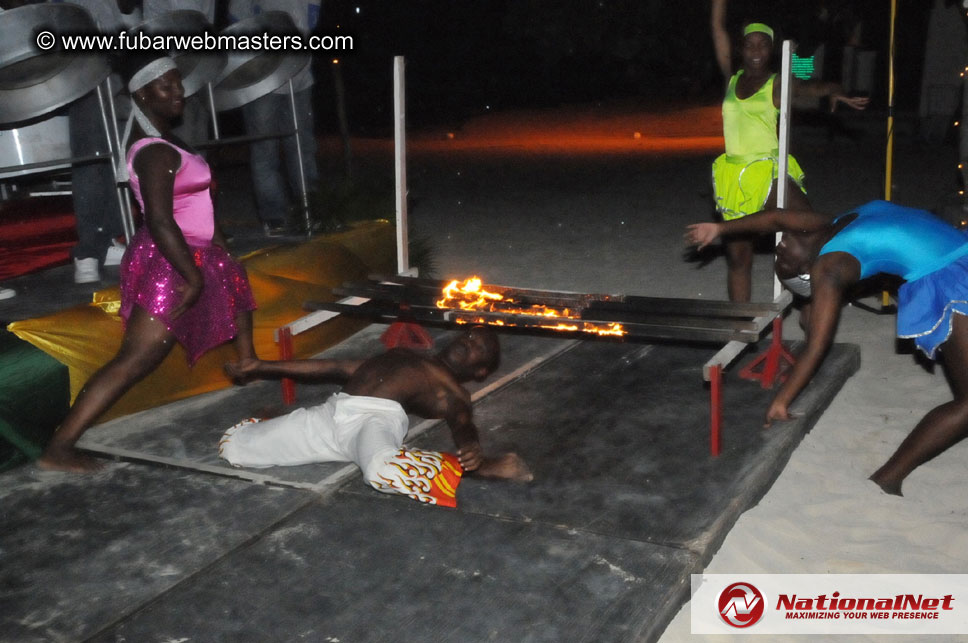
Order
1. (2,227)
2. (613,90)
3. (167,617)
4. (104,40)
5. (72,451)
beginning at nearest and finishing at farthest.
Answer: (167,617) → (72,451) → (104,40) → (2,227) → (613,90)

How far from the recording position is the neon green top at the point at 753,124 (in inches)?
205

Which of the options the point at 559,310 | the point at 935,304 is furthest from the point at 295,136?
the point at 935,304

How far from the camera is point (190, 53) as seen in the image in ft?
20.2

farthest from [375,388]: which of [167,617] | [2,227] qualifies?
[2,227]

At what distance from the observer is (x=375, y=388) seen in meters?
4.08

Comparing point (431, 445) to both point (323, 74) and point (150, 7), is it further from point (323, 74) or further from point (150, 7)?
point (323, 74)

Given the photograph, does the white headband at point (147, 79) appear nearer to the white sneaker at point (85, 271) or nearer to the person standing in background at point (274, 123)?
the white sneaker at point (85, 271)

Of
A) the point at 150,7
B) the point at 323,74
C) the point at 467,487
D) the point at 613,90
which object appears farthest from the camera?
the point at 613,90

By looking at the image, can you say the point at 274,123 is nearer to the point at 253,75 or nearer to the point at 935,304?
the point at 253,75

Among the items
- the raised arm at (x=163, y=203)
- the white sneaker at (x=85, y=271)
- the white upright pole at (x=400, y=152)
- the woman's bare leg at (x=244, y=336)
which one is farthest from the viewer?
the white sneaker at (x=85, y=271)

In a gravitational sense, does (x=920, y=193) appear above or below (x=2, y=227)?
below

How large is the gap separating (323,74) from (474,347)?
22904 mm

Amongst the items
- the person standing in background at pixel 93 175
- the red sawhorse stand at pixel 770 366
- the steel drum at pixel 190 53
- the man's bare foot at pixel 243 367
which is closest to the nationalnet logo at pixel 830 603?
the red sawhorse stand at pixel 770 366

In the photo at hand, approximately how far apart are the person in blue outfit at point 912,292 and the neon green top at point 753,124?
1.20 m
